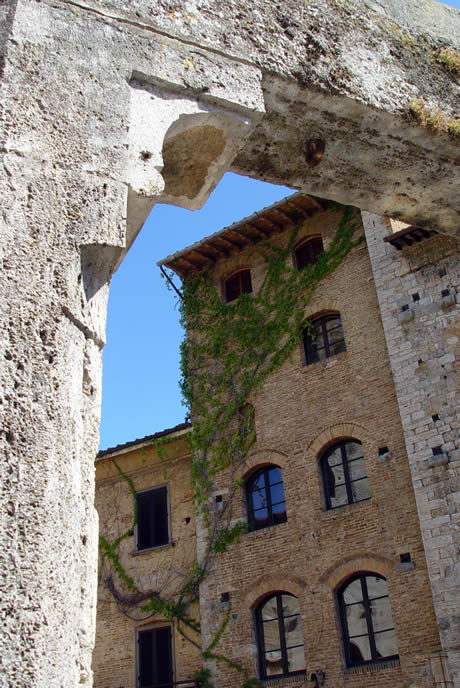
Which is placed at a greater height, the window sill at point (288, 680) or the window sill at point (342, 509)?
the window sill at point (342, 509)

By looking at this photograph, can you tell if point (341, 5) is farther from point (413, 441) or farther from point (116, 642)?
point (116, 642)

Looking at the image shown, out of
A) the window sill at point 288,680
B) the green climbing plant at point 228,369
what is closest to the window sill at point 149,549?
the green climbing plant at point 228,369

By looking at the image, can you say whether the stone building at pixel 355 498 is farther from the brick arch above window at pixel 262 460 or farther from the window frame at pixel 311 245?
the window frame at pixel 311 245

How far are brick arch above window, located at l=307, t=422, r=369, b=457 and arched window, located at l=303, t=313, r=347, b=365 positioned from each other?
174 cm

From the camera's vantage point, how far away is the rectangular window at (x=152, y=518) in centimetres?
1634

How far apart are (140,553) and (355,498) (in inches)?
202

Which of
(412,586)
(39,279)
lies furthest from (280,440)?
(39,279)

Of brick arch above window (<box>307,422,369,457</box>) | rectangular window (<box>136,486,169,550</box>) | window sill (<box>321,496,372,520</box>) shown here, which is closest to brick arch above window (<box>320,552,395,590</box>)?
window sill (<box>321,496,372,520</box>)

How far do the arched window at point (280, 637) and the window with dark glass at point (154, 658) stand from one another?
222 centimetres

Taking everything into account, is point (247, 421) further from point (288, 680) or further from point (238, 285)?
point (288, 680)

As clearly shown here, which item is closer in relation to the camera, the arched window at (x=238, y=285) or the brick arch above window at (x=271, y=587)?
the brick arch above window at (x=271, y=587)

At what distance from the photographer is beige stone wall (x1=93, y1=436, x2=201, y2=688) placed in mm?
15375

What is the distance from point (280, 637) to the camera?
44.5 ft

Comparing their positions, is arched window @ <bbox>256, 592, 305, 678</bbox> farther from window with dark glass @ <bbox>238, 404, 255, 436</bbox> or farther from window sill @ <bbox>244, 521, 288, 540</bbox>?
window with dark glass @ <bbox>238, 404, 255, 436</bbox>
